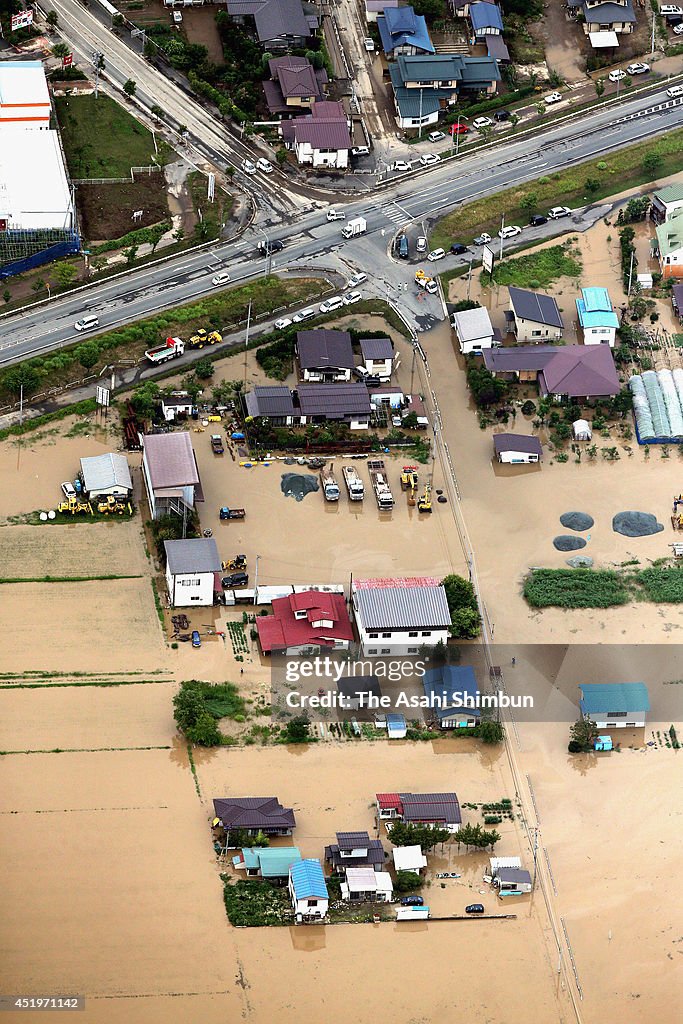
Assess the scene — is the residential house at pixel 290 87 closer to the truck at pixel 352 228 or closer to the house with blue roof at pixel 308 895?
the truck at pixel 352 228

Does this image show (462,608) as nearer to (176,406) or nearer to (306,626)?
(306,626)

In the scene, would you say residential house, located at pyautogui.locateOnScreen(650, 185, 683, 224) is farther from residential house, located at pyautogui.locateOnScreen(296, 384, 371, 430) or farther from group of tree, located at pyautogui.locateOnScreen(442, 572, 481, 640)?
group of tree, located at pyautogui.locateOnScreen(442, 572, 481, 640)

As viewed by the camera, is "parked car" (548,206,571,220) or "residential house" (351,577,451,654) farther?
"parked car" (548,206,571,220)

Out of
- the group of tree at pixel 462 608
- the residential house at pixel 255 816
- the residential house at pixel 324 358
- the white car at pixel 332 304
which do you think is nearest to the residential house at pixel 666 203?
the white car at pixel 332 304

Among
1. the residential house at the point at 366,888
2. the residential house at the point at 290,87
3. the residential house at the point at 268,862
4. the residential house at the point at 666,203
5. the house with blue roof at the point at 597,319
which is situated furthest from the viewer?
the residential house at the point at 290,87

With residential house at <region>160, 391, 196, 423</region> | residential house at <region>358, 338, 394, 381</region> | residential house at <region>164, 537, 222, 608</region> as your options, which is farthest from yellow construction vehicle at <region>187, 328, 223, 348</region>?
residential house at <region>164, 537, 222, 608</region>

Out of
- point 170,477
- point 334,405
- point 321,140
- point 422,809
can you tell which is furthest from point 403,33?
point 422,809
